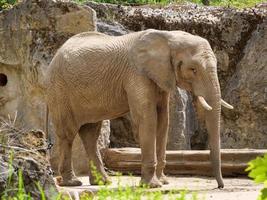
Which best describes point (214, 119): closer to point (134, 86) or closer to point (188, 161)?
point (134, 86)

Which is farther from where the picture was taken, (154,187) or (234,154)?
(234,154)

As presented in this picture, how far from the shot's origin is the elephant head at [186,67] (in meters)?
7.93

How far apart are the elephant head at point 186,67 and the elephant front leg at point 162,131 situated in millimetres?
366

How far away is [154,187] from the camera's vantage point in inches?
318

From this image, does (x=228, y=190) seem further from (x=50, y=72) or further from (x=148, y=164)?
(x=50, y=72)

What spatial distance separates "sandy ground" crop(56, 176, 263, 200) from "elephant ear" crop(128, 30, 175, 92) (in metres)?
1.09

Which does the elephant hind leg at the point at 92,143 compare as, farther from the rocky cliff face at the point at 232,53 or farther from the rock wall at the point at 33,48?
the rocky cliff face at the point at 232,53

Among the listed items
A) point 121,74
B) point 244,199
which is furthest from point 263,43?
point 244,199

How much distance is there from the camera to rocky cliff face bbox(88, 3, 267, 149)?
40.2 feet

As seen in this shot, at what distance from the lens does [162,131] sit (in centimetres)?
860

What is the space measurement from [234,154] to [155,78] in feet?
6.79

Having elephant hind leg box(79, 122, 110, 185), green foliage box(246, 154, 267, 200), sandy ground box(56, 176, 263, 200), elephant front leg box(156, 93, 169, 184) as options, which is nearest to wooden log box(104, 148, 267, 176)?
sandy ground box(56, 176, 263, 200)

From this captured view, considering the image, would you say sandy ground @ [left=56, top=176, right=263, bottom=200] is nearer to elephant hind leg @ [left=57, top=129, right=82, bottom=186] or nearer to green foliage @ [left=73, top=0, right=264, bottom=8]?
elephant hind leg @ [left=57, top=129, right=82, bottom=186]

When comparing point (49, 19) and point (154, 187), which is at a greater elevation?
point (49, 19)
